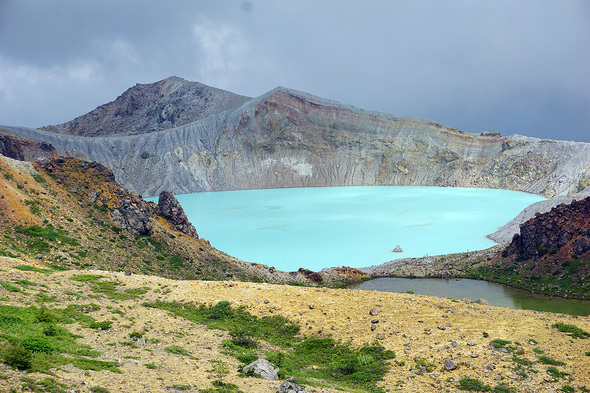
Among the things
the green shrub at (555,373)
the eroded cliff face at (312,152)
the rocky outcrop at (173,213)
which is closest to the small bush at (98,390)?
the green shrub at (555,373)

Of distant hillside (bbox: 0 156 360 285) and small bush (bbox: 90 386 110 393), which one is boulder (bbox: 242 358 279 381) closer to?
small bush (bbox: 90 386 110 393)

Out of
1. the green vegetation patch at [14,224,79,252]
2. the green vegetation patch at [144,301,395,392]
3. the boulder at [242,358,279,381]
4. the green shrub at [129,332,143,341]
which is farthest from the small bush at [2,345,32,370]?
the green vegetation patch at [14,224,79,252]

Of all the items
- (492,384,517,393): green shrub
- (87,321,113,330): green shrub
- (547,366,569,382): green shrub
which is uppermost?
(87,321,113,330): green shrub

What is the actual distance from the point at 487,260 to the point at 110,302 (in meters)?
39.8

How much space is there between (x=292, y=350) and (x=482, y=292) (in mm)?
26681

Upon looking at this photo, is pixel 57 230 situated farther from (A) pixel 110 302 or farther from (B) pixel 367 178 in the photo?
(B) pixel 367 178

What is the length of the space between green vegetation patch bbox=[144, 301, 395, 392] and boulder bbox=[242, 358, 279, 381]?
26cm

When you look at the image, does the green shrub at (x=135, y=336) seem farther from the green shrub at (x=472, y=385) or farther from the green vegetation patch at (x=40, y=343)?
the green shrub at (x=472, y=385)

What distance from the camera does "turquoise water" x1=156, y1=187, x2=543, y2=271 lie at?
54688 mm

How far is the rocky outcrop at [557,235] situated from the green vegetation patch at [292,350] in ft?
97.0

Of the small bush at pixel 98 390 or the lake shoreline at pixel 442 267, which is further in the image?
the lake shoreline at pixel 442 267

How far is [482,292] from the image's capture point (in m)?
36.0

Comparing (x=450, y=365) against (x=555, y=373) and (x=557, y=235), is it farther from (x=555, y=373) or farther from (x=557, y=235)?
(x=557, y=235)

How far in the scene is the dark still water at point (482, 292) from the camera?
30016mm
